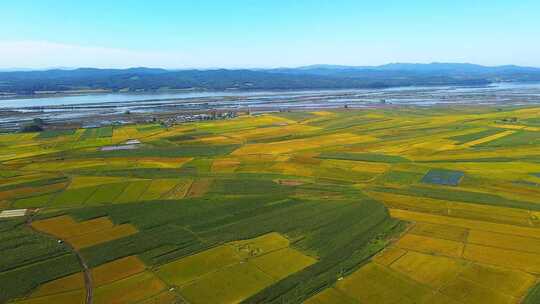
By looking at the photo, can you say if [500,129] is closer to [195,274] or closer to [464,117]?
[464,117]

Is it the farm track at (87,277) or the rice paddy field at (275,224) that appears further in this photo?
the rice paddy field at (275,224)

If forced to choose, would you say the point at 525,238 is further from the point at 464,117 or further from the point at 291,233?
the point at 464,117

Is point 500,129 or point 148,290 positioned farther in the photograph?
point 500,129

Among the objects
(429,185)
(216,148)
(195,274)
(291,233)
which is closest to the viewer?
(195,274)

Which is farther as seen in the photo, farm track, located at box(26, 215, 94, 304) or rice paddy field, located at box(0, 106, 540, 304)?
rice paddy field, located at box(0, 106, 540, 304)

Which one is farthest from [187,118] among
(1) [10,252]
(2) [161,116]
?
(1) [10,252]

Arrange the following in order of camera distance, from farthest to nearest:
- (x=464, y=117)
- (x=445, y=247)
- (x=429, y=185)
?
(x=464, y=117)
(x=429, y=185)
(x=445, y=247)

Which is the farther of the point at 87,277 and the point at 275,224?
the point at 275,224
